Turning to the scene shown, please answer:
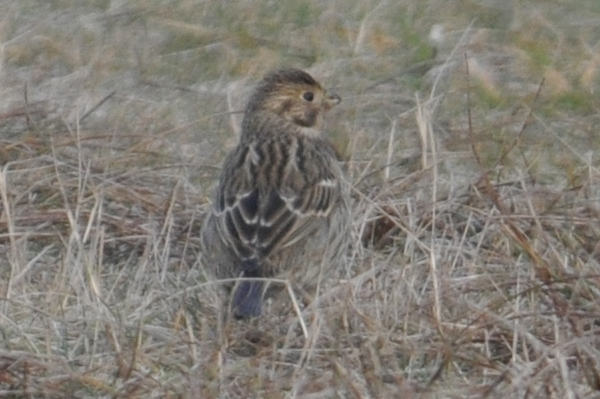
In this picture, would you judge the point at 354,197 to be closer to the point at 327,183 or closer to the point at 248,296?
the point at 327,183

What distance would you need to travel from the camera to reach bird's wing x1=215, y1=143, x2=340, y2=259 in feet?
21.1

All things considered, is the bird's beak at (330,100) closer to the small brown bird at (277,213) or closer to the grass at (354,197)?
the small brown bird at (277,213)

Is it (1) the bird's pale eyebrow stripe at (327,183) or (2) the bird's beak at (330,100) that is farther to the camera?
(2) the bird's beak at (330,100)

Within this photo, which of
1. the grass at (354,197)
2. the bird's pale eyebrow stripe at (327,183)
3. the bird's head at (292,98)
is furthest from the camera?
the bird's head at (292,98)

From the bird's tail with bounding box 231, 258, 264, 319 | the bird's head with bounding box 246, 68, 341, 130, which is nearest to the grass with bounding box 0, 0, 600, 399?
the bird's tail with bounding box 231, 258, 264, 319

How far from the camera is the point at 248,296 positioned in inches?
240

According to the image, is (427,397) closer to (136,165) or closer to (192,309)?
(192,309)

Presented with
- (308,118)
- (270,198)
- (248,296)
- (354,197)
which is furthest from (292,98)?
(248,296)

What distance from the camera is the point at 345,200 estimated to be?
Answer: 6875 mm

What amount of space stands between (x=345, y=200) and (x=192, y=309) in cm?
84

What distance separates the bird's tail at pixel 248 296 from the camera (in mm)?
6035

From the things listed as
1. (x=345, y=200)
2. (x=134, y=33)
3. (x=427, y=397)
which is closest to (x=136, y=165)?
(x=345, y=200)

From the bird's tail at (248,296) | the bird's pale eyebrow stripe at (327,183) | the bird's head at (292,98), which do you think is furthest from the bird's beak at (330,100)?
the bird's tail at (248,296)

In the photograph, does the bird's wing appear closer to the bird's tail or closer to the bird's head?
the bird's tail
